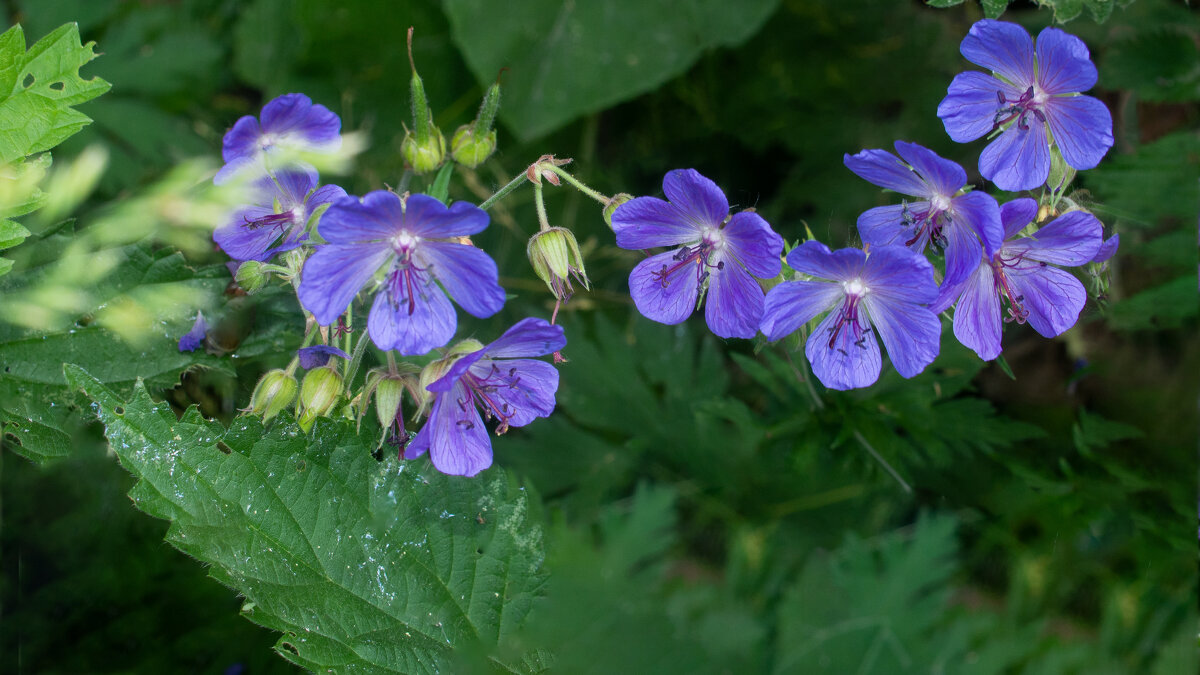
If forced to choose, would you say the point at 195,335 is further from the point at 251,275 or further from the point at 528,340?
the point at 528,340

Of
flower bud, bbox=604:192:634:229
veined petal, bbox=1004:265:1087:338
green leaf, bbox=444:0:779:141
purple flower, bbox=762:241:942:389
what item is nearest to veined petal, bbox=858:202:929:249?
purple flower, bbox=762:241:942:389

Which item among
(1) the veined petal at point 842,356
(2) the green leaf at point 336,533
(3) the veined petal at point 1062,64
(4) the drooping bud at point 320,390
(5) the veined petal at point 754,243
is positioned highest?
(3) the veined petal at point 1062,64

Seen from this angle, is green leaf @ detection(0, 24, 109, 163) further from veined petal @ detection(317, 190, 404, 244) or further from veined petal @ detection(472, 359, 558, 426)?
veined petal @ detection(472, 359, 558, 426)

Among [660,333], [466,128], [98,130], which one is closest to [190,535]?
[466,128]

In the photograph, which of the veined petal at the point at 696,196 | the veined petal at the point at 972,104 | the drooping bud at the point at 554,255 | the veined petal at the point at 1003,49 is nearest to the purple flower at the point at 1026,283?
the veined petal at the point at 972,104

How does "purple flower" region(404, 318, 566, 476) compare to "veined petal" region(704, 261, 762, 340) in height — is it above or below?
below

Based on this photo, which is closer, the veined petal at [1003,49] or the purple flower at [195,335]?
the veined petal at [1003,49]

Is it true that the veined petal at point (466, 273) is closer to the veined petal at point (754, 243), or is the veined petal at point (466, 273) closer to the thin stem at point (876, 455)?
the veined petal at point (754, 243)
